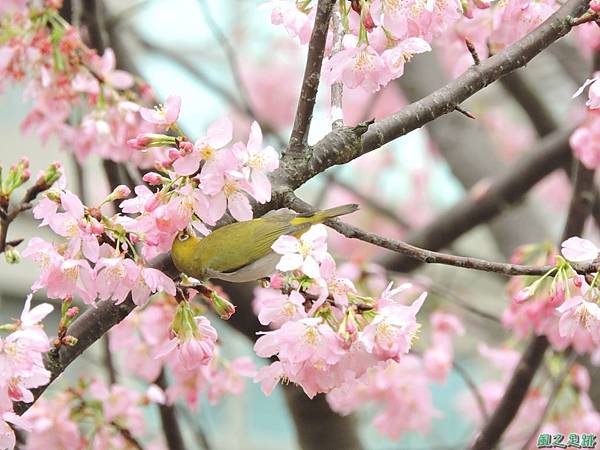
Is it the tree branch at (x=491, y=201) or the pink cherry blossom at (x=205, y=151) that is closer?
the pink cherry blossom at (x=205, y=151)

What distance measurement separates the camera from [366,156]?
14.4ft

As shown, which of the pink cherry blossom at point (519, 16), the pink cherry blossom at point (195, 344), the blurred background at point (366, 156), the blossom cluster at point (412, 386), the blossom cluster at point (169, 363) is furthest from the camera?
the blurred background at point (366, 156)

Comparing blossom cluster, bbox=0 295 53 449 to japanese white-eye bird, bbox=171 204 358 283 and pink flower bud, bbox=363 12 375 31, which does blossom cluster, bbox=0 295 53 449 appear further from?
pink flower bud, bbox=363 12 375 31

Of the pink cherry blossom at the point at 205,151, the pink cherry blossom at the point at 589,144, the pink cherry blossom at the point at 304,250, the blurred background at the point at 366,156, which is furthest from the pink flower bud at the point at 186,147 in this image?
the blurred background at the point at 366,156

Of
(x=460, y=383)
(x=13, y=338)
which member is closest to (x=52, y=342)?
(x=13, y=338)

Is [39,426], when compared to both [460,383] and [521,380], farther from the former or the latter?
[460,383]

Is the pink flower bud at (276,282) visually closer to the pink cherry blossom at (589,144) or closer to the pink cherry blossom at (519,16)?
the pink cherry blossom at (519,16)

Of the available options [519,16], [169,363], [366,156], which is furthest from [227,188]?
[366,156]

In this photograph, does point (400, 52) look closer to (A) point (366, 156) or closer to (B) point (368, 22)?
(B) point (368, 22)

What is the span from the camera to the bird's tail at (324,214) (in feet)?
2.40

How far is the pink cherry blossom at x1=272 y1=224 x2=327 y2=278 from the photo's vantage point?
695 mm

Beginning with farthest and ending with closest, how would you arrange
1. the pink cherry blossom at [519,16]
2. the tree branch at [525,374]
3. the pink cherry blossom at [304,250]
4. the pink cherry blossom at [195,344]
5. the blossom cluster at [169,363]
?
the blossom cluster at [169,363] < the tree branch at [525,374] < the pink cherry blossom at [519,16] < the pink cherry blossom at [195,344] < the pink cherry blossom at [304,250]

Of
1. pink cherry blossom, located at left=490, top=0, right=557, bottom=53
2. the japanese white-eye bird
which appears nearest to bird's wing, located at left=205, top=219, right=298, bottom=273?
the japanese white-eye bird

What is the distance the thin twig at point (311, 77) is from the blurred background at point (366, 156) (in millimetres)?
791
